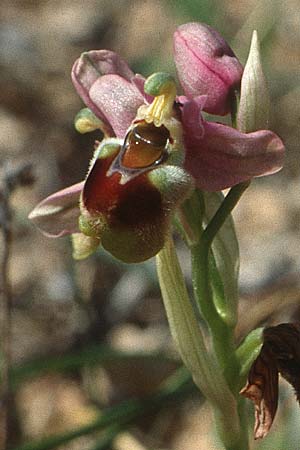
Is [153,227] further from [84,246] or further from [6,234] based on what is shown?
[6,234]

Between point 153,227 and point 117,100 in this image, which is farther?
point 117,100

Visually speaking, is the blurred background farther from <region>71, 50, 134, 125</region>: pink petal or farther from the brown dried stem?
<region>71, 50, 134, 125</region>: pink petal

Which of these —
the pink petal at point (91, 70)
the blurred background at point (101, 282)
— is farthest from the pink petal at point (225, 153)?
the blurred background at point (101, 282)

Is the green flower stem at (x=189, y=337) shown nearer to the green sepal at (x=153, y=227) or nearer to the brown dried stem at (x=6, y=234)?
the green sepal at (x=153, y=227)

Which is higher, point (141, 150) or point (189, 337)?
point (141, 150)

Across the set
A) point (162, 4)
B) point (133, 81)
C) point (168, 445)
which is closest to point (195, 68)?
point (133, 81)

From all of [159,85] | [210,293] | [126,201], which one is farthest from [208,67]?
[210,293]

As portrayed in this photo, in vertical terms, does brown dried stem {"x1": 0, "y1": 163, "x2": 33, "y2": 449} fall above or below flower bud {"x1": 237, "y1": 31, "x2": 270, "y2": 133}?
below

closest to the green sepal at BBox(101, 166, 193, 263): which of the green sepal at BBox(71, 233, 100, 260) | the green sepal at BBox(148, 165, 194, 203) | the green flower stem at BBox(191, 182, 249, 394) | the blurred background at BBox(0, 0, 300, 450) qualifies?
the green sepal at BBox(148, 165, 194, 203)
